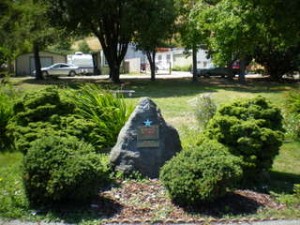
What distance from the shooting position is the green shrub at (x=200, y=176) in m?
5.83

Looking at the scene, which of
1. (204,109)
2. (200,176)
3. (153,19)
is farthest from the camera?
(153,19)

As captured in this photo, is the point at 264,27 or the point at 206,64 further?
the point at 206,64

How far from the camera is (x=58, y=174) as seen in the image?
581 centimetres

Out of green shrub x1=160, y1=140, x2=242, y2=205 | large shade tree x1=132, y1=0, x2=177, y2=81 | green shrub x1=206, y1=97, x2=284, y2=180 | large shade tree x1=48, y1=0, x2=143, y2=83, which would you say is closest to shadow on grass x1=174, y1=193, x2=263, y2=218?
green shrub x1=160, y1=140, x2=242, y2=205

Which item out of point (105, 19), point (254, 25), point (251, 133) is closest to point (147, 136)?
point (251, 133)

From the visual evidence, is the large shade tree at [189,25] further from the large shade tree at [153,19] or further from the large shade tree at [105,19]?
the large shade tree at [105,19]

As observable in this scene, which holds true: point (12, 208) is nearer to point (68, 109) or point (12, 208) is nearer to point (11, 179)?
point (11, 179)

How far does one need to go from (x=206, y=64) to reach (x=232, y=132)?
182ft

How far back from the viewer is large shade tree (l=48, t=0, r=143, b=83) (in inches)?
1162

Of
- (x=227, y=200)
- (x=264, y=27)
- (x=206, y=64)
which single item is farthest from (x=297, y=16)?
(x=206, y=64)

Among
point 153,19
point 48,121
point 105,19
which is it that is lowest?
point 48,121

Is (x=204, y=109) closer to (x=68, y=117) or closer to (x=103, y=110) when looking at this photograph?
(x=103, y=110)

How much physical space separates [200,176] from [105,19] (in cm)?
2953

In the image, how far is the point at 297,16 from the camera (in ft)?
37.3
